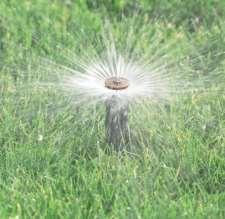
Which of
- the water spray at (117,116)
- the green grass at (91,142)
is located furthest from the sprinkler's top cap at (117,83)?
the green grass at (91,142)

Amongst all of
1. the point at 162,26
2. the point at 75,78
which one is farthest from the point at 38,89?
the point at 162,26

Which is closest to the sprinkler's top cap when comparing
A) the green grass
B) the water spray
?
the water spray

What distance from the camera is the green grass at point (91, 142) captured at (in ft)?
11.0

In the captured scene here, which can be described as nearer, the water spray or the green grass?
the green grass

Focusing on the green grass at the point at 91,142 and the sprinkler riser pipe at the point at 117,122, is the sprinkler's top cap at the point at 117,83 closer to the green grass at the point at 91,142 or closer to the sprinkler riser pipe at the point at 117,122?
the sprinkler riser pipe at the point at 117,122

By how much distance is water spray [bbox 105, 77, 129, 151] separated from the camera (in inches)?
147

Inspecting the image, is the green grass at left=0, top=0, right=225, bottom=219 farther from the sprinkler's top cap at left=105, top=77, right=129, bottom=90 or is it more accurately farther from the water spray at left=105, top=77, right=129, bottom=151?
the sprinkler's top cap at left=105, top=77, right=129, bottom=90

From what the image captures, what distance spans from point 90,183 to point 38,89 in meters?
0.90

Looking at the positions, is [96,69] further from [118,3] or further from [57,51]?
[118,3]

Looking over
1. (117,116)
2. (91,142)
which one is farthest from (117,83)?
(91,142)

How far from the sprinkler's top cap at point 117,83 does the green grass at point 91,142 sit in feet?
0.90

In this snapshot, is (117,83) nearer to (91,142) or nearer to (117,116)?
(117,116)

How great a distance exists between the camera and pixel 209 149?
12.5ft

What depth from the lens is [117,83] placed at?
12.3 ft
